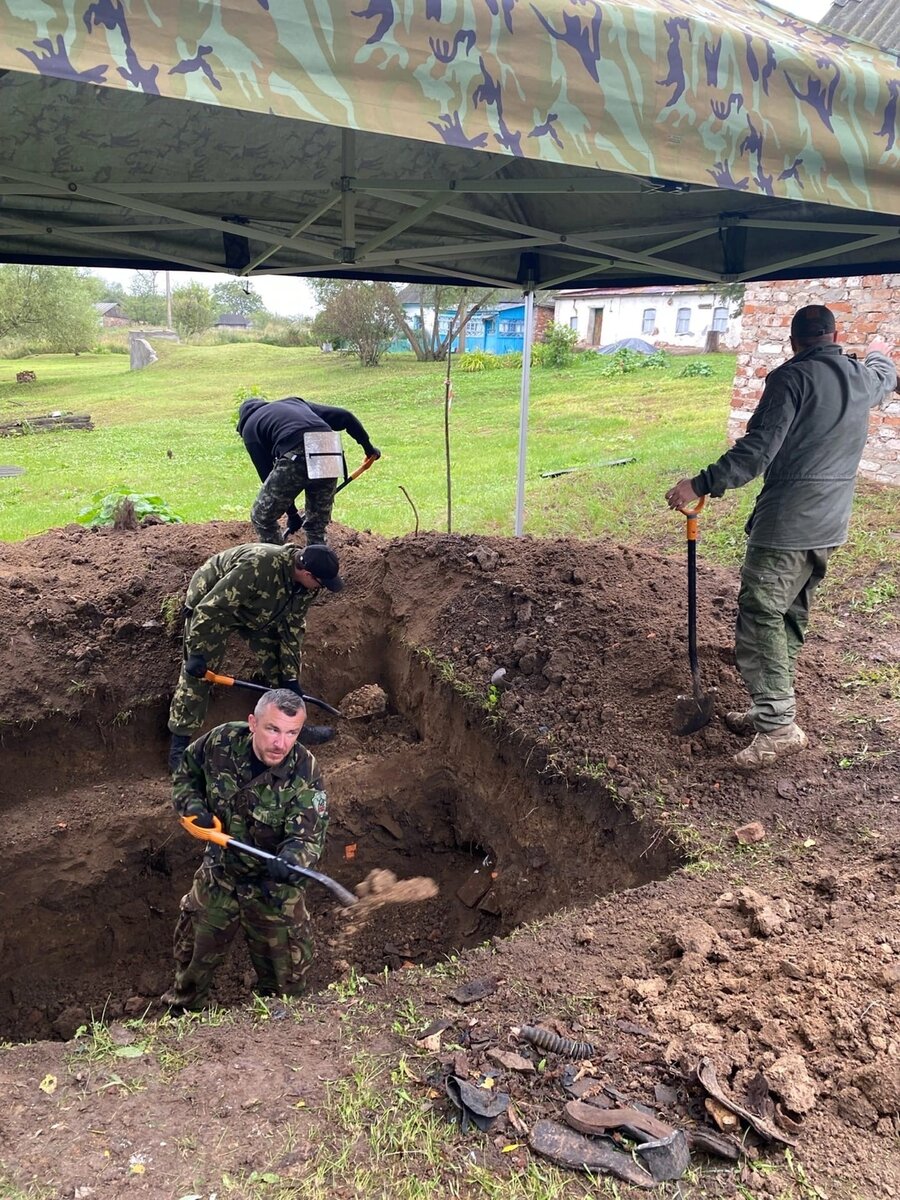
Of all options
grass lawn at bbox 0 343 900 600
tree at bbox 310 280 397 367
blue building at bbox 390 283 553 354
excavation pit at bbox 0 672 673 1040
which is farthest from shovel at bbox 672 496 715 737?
blue building at bbox 390 283 553 354

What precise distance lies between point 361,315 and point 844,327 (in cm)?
1970

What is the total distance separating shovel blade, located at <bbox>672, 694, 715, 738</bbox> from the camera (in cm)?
409

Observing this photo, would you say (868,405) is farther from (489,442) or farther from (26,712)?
(489,442)

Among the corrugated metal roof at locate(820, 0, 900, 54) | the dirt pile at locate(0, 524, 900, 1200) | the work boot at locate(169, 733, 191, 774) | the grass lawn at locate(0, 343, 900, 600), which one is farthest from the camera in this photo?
the grass lawn at locate(0, 343, 900, 600)

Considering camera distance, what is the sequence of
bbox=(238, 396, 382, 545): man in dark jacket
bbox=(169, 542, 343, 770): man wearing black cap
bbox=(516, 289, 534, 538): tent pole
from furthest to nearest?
bbox=(516, 289, 534, 538): tent pole, bbox=(238, 396, 382, 545): man in dark jacket, bbox=(169, 542, 343, 770): man wearing black cap

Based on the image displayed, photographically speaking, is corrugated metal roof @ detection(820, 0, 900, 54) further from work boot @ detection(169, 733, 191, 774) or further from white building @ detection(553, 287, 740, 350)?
white building @ detection(553, 287, 740, 350)

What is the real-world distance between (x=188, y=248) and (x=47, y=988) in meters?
4.36

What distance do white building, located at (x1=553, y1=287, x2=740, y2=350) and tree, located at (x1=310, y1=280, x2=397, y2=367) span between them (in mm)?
7097

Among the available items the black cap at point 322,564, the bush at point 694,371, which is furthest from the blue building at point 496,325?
the black cap at point 322,564

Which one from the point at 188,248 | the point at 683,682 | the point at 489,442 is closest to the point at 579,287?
the point at 188,248

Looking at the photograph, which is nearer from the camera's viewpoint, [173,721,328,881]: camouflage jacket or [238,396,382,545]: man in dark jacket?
[173,721,328,881]: camouflage jacket

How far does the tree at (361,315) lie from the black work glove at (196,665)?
21803mm

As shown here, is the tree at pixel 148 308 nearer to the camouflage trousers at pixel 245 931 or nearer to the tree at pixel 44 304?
the tree at pixel 44 304

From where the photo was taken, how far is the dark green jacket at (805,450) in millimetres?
3580
